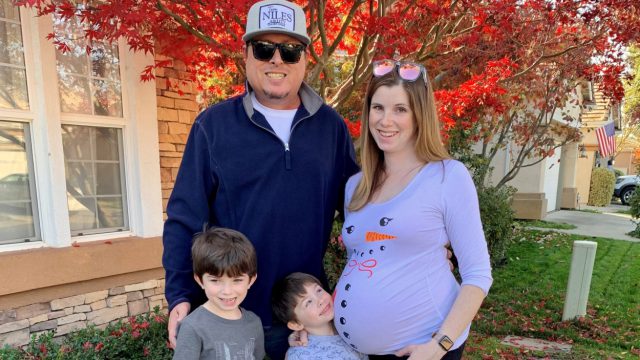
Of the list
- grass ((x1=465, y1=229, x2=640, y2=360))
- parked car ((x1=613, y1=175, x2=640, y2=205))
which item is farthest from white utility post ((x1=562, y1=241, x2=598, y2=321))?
parked car ((x1=613, y1=175, x2=640, y2=205))

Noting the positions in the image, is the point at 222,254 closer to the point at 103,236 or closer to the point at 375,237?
the point at 375,237

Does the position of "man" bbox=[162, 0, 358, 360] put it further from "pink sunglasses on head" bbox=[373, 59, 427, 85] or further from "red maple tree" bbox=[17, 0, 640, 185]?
"red maple tree" bbox=[17, 0, 640, 185]

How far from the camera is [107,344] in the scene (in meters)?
3.21

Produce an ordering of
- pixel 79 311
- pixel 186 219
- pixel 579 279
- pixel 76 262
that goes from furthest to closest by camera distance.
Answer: pixel 579 279 < pixel 79 311 < pixel 76 262 < pixel 186 219

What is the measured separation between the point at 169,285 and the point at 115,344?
1923 mm

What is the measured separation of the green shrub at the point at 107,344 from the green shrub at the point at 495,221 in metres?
4.74

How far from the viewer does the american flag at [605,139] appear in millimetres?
12984

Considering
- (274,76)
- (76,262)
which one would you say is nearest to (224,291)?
(274,76)

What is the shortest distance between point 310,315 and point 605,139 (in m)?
14.6

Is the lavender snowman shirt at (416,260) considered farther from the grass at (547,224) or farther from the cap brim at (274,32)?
the grass at (547,224)

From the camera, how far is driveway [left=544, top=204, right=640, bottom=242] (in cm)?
958

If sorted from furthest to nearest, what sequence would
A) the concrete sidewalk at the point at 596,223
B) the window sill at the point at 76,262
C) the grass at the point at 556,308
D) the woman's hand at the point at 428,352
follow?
1. the concrete sidewalk at the point at 596,223
2. the grass at the point at 556,308
3. the window sill at the point at 76,262
4. the woman's hand at the point at 428,352

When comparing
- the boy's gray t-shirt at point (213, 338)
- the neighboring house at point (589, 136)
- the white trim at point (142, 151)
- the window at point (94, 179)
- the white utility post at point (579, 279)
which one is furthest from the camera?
the neighboring house at point (589, 136)

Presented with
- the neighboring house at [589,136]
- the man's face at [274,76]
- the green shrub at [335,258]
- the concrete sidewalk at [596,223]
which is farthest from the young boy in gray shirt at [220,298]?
the neighboring house at [589,136]
